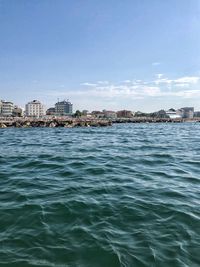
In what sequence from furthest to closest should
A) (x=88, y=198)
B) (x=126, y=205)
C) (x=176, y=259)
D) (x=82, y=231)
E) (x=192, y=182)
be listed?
(x=192, y=182)
(x=88, y=198)
(x=126, y=205)
(x=82, y=231)
(x=176, y=259)

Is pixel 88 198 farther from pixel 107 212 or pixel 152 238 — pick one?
pixel 152 238

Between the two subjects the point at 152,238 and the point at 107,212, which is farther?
the point at 107,212

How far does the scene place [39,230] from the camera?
586 cm

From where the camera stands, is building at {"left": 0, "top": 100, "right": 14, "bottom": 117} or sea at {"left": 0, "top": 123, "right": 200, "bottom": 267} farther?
building at {"left": 0, "top": 100, "right": 14, "bottom": 117}

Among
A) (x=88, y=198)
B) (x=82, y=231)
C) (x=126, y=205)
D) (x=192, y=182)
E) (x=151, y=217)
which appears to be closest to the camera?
(x=82, y=231)

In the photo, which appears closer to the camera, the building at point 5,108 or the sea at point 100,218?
the sea at point 100,218

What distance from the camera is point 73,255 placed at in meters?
4.95

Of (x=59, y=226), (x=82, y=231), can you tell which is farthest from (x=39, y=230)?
(x=82, y=231)

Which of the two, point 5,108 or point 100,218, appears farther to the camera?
point 5,108

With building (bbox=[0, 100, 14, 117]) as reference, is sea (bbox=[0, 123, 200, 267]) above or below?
below

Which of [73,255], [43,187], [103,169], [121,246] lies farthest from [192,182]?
[73,255]

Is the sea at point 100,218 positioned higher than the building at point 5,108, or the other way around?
the building at point 5,108

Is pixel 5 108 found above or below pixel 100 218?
above

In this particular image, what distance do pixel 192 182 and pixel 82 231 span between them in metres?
5.25
